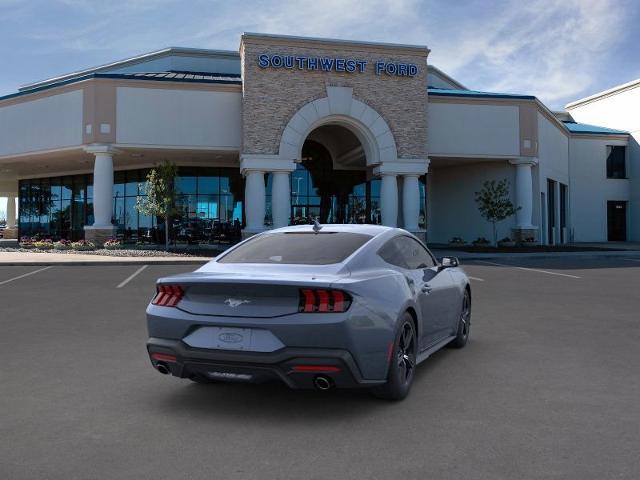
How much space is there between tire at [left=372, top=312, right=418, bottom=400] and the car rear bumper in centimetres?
25

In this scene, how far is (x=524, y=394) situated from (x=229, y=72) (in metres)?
36.7

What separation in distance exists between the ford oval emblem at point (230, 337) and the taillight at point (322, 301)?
1.60 ft

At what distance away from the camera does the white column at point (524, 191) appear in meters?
30.9

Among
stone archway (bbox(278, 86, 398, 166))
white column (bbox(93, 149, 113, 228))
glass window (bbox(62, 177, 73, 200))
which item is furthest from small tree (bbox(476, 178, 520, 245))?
glass window (bbox(62, 177, 73, 200))

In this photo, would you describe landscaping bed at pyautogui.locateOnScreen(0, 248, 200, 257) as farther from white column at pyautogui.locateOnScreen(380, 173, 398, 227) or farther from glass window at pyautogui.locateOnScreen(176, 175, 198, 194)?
white column at pyautogui.locateOnScreen(380, 173, 398, 227)

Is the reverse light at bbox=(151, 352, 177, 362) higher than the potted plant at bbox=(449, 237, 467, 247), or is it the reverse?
the potted plant at bbox=(449, 237, 467, 247)

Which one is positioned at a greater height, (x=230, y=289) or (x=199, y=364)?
(x=230, y=289)

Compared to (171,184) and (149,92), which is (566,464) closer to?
(171,184)

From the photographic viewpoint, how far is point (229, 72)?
38812 millimetres

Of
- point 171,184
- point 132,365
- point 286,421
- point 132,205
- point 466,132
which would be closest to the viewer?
point 286,421

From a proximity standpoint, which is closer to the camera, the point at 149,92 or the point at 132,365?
the point at 132,365

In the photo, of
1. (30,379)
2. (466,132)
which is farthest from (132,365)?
(466,132)

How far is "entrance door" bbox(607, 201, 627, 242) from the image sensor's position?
1624 inches

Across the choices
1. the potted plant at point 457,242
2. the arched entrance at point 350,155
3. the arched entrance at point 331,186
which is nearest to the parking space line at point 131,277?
the arched entrance at point 350,155
